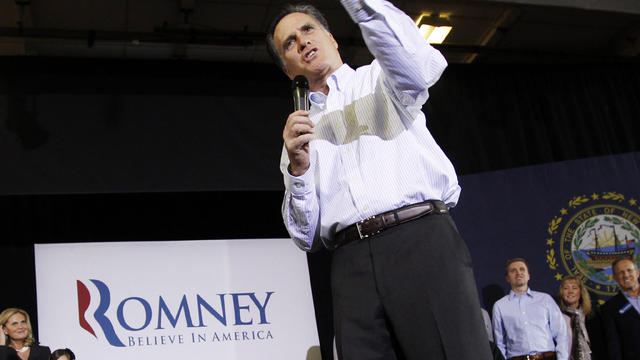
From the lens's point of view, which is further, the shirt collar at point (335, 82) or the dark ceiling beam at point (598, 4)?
the dark ceiling beam at point (598, 4)

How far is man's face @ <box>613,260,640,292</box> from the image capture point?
500 cm

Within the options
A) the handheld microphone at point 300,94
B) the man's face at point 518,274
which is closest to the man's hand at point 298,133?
the handheld microphone at point 300,94

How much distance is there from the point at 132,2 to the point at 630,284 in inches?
173

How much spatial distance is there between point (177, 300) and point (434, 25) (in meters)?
3.11

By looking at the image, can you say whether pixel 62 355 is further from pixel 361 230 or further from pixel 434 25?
pixel 434 25

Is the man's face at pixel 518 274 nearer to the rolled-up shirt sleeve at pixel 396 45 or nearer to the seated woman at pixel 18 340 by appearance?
the seated woman at pixel 18 340

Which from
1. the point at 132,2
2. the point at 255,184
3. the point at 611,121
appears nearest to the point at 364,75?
the point at 255,184

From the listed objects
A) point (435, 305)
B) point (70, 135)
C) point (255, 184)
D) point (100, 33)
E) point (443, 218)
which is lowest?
point (435, 305)

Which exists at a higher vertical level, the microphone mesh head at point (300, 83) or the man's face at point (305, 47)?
the man's face at point (305, 47)

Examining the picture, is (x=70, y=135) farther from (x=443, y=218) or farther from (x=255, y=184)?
(x=443, y=218)

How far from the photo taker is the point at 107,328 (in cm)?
473

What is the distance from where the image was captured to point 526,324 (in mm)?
4973

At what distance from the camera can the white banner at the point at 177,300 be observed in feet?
15.4

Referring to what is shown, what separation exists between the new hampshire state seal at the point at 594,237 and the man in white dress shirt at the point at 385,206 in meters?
4.56
